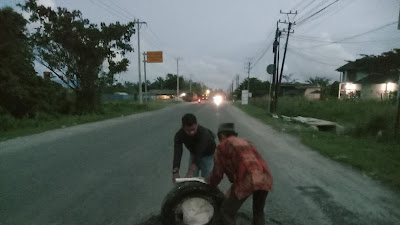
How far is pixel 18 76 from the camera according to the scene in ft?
55.5

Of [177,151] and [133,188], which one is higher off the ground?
[177,151]

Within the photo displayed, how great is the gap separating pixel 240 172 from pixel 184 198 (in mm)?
956

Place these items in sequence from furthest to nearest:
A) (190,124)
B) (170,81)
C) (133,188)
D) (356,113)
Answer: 1. (170,81)
2. (356,113)
3. (133,188)
4. (190,124)

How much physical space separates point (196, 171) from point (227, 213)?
1.26m

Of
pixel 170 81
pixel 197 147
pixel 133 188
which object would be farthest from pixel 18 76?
pixel 170 81

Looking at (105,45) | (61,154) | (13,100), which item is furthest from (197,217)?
(105,45)

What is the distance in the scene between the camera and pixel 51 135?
11.3 meters

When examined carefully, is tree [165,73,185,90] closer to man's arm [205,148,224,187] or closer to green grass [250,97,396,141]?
green grass [250,97,396,141]

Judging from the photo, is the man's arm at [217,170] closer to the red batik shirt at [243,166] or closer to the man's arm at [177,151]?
the red batik shirt at [243,166]

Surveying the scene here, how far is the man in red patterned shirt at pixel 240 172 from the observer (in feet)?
8.78

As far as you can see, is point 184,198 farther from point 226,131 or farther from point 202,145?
point 226,131

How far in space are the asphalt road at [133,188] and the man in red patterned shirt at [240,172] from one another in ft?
3.50

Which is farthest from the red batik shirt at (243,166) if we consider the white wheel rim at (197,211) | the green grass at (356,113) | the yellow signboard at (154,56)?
the yellow signboard at (154,56)

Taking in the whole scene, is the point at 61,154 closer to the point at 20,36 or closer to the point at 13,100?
the point at 13,100
